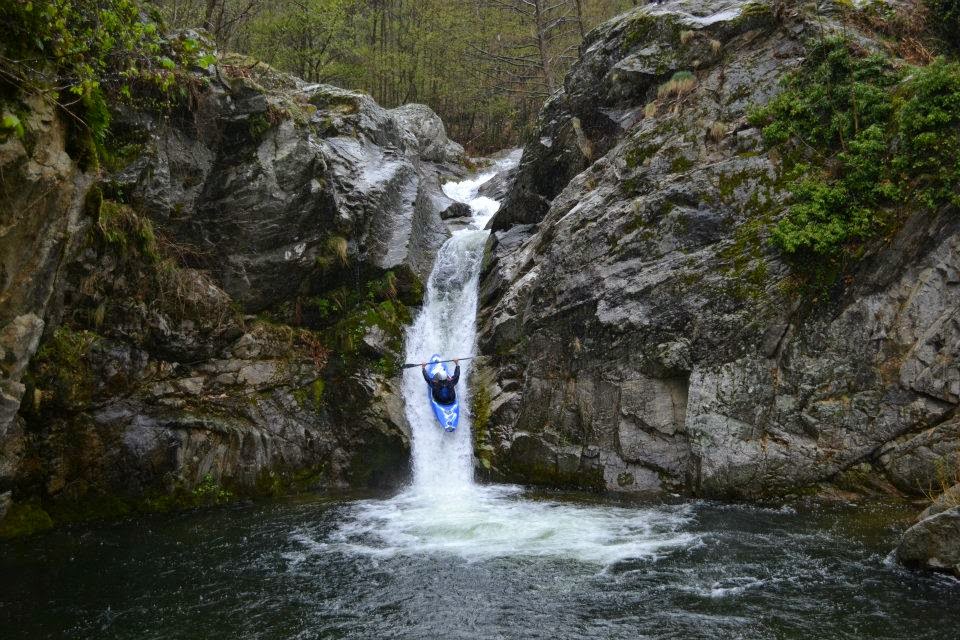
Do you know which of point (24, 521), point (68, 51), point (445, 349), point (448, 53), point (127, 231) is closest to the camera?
point (68, 51)

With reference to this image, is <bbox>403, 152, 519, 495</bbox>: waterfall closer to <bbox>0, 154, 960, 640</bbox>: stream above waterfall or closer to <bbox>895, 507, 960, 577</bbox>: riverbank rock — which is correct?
<bbox>0, 154, 960, 640</bbox>: stream above waterfall

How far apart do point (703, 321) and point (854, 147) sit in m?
3.82

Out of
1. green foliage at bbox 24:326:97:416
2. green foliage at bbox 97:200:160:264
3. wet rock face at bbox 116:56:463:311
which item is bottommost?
green foliage at bbox 24:326:97:416

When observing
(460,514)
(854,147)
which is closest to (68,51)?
(460,514)

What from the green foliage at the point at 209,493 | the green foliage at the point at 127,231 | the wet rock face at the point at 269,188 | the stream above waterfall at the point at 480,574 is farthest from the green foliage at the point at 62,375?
the wet rock face at the point at 269,188

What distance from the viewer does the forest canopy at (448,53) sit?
2380 cm

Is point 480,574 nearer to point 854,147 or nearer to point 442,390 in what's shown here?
point 442,390

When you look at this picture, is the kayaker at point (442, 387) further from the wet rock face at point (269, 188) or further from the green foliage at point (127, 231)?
the green foliage at point (127, 231)

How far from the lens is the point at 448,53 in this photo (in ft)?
91.6

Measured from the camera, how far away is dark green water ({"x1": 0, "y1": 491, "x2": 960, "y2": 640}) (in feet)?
19.2

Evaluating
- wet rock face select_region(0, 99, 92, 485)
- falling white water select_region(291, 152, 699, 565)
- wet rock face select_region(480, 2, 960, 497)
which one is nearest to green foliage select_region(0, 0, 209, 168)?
wet rock face select_region(0, 99, 92, 485)

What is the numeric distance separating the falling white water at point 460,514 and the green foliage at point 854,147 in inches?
201

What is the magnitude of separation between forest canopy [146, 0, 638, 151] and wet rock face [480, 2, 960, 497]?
1172cm

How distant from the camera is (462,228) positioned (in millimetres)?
18766
